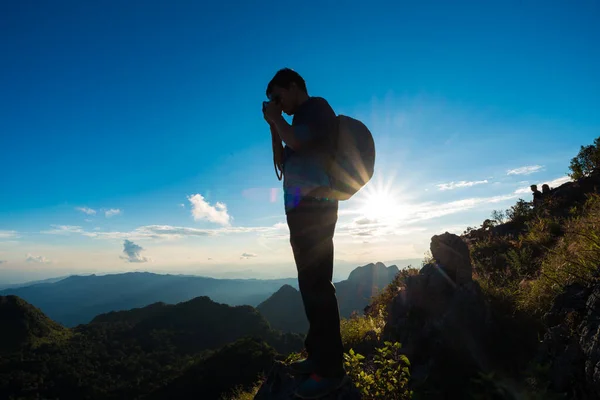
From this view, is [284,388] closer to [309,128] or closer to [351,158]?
[351,158]

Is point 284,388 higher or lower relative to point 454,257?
lower

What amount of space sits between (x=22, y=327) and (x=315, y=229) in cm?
15260

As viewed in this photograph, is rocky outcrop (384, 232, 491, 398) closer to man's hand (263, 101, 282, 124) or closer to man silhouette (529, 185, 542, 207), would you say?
man's hand (263, 101, 282, 124)

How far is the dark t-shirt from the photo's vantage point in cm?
249

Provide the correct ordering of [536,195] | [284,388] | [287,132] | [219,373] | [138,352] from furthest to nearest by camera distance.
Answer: [138,352] < [219,373] < [536,195] < [284,388] < [287,132]

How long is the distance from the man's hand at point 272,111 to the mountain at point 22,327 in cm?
13643

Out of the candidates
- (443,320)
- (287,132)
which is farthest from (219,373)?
(287,132)

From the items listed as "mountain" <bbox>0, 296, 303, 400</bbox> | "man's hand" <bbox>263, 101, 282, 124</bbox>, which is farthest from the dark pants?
"mountain" <bbox>0, 296, 303, 400</bbox>

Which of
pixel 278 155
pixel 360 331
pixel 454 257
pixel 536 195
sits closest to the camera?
pixel 278 155

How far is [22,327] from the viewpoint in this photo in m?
107

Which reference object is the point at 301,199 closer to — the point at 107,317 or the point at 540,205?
the point at 540,205

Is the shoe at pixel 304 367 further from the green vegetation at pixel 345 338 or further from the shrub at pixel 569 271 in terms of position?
the shrub at pixel 569 271

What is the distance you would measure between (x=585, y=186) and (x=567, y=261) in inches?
394

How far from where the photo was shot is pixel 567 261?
14.2ft
